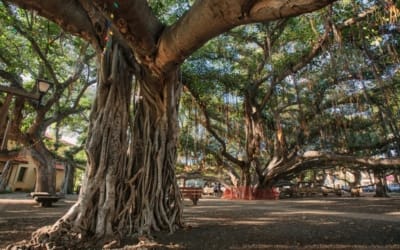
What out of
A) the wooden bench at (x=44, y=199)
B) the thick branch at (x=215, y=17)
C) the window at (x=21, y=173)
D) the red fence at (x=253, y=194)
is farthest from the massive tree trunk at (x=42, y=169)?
the window at (x=21, y=173)

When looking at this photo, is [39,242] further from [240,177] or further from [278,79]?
[240,177]

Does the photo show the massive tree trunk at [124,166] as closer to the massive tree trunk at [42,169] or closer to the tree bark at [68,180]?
the massive tree trunk at [42,169]

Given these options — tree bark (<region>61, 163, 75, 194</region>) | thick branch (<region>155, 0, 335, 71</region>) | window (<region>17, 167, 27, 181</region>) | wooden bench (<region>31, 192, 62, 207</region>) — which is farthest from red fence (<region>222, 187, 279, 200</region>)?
window (<region>17, 167, 27, 181</region>)

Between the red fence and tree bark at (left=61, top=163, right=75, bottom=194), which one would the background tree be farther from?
the red fence

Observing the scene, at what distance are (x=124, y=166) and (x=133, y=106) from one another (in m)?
0.94

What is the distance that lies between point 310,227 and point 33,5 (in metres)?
3.69

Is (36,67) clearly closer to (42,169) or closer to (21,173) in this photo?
(42,169)

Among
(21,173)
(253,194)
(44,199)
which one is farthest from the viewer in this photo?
(21,173)

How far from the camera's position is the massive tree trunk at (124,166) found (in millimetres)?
2640

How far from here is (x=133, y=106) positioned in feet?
12.3

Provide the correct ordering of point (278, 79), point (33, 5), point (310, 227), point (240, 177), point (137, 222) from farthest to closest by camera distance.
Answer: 1. point (240, 177)
2. point (278, 79)
3. point (310, 227)
4. point (137, 222)
5. point (33, 5)

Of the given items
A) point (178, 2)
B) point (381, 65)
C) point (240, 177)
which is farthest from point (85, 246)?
point (240, 177)

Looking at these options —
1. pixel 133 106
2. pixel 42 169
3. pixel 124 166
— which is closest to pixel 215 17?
pixel 124 166

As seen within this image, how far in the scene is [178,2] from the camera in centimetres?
576
